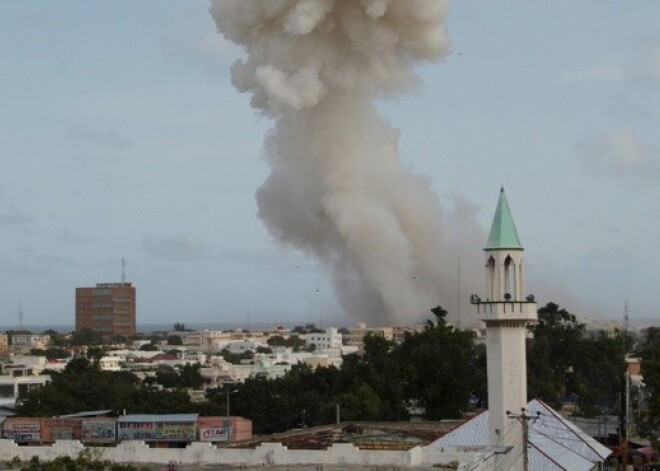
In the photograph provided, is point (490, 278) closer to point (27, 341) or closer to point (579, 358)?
point (579, 358)

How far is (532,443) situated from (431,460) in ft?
7.46

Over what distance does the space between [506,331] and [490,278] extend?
4.01 ft

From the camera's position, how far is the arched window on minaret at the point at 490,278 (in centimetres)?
2961

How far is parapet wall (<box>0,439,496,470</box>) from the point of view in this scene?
30.2 m

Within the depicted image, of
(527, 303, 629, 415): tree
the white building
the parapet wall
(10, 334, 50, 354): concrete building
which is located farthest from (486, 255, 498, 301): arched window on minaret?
(10, 334, 50, 354): concrete building

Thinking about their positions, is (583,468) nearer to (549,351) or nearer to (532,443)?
(532,443)

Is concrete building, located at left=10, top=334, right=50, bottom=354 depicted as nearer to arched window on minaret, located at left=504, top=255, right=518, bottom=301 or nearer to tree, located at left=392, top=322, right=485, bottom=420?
tree, located at left=392, top=322, right=485, bottom=420

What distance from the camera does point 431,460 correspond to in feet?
100

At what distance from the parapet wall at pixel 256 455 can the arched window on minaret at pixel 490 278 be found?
339 cm

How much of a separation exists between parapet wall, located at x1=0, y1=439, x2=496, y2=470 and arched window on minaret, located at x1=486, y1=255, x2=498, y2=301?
11.1 feet

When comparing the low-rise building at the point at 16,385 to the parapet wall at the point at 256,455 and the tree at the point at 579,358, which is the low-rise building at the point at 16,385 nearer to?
the tree at the point at 579,358

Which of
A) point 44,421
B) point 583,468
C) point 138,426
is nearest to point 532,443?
point 583,468

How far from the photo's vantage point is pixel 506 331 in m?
29.4

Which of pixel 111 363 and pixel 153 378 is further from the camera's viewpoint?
pixel 111 363
